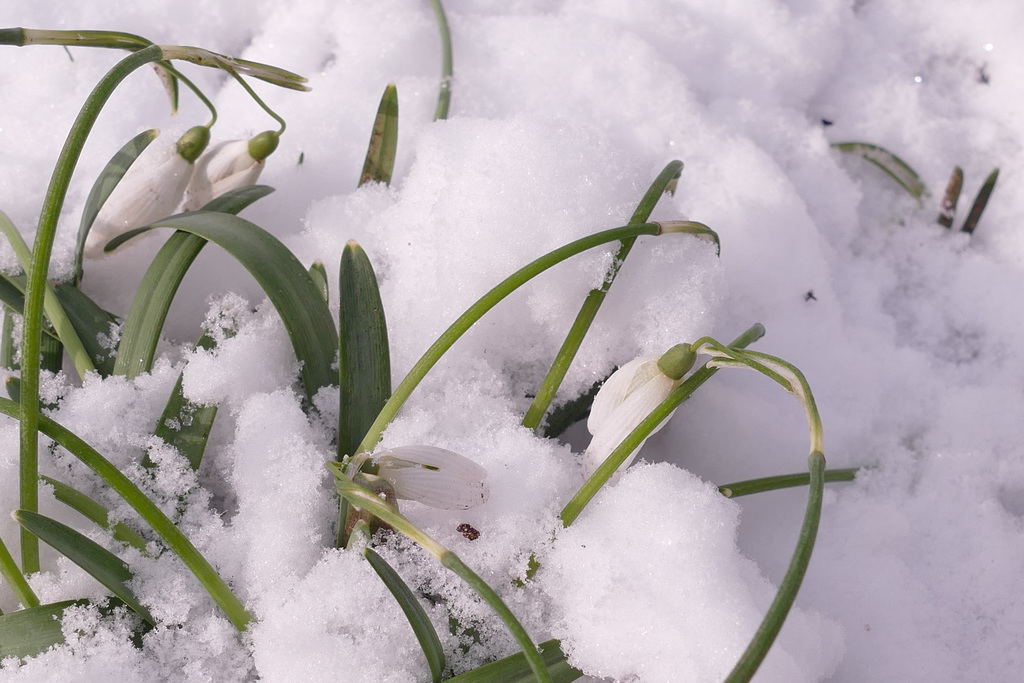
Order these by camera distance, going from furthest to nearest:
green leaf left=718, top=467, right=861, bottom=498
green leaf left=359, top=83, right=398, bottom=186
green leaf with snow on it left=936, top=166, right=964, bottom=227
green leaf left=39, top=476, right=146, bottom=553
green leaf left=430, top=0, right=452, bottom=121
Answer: green leaf with snow on it left=936, top=166, right=964, bottom=227 → green leaf left=430, top=0, right=452, bottom=121 → green leaf left=359, top=83, right=398, bottom=186 → green leaf left=718, top=467, right=861, bottom=498 → green leaf left=39, top=476, right=146, bottom=553

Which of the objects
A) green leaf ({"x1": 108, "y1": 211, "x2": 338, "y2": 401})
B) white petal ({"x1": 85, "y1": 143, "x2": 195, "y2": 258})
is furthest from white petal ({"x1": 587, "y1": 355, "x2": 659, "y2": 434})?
white petal ({"x1": 85, "y1": 143, "x2": 195, "y2": 258})

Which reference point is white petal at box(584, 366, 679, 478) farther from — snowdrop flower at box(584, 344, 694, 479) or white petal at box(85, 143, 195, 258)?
white petal at box(85, 143, 195, 258)

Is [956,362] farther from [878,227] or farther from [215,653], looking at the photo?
[215,653]

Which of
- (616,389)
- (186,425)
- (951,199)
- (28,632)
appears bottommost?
(28,632)

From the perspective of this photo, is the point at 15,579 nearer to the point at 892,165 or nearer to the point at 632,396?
the point at 632,396

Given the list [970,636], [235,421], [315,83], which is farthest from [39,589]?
[970,636]

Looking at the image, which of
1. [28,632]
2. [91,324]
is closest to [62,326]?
[91,324]
